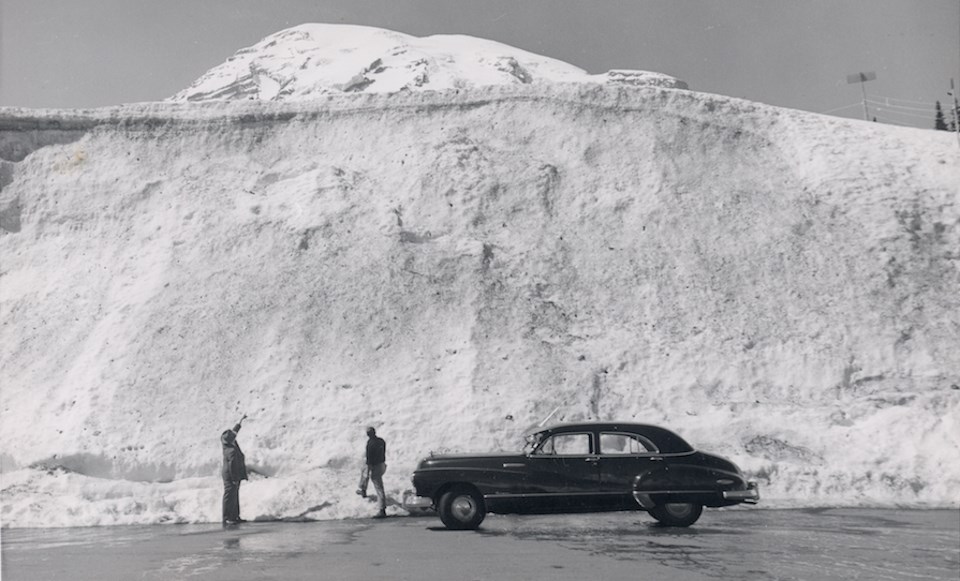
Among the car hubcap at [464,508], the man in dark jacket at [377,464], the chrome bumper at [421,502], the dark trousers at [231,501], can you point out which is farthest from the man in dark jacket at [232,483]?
the car hubcap at [464,508]

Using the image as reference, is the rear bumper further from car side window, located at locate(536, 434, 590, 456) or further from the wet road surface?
car side window, located at locate(536, 434, 590, 456)

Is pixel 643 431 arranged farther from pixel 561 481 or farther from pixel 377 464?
pixel 377 464

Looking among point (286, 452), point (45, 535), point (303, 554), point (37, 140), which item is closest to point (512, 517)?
point (303, 554)

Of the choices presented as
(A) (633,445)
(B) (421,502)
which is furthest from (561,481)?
(B) (421,502)

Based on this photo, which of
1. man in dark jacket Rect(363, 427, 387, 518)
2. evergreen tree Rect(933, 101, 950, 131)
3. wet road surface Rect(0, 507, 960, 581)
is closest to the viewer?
wet road surface Rect(0, 507, 960, 581)

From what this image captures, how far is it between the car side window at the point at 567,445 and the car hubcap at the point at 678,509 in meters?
1.33

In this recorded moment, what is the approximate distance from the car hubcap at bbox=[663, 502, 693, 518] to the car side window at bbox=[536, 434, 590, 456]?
133 centimetres

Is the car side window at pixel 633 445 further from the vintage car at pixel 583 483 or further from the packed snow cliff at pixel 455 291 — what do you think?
the packed snow cliff at pixel 455 291

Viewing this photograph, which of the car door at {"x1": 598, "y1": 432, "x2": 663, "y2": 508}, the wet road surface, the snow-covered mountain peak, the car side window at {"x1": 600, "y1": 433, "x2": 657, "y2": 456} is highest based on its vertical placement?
the snow-covered mountain peak

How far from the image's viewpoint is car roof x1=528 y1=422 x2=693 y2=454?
11.6 m

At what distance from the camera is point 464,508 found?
11430 mm

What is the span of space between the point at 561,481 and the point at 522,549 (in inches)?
79.6

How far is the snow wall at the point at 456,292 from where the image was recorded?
16.2 meters

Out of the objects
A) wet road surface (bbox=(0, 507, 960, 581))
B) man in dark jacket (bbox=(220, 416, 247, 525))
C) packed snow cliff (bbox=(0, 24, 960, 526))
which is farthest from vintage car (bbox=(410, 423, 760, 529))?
man in dark jacket (bbox=(220, 416, 247, 525))
